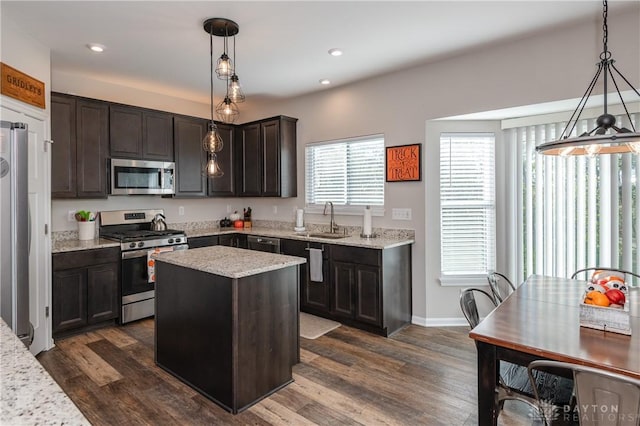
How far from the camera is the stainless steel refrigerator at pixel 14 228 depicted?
7.06 feet

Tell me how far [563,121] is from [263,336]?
3.27m

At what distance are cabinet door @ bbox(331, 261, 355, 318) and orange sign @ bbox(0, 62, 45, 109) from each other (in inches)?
125

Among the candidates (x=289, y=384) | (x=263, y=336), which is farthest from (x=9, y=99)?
(x=289, y=384)

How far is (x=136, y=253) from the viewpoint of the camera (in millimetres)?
3947

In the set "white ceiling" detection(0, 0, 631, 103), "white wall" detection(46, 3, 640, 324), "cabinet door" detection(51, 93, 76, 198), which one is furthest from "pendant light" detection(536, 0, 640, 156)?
"cabinet door" detection(51, 93, 76, 198)

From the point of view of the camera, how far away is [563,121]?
3271mm

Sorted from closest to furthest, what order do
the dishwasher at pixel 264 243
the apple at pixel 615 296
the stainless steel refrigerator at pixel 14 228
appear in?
the apple at pixel 615 296
the stainless steel refrigerator at pixel 14 228
the dishwasher at pixel 264 243

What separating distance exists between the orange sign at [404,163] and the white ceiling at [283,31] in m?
0.89

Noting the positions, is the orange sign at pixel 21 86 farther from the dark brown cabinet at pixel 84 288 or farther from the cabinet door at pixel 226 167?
the cabinet door at pixel 226 167

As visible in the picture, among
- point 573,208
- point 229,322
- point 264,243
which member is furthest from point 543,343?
point 264,243

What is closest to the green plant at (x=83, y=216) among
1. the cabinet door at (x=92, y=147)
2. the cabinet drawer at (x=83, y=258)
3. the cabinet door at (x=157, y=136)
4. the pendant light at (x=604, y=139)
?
the cabinet door at (x=92, y=147)

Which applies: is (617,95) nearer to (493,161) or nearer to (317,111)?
(493,161)

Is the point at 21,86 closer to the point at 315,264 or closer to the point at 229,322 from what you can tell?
the point at 229,322

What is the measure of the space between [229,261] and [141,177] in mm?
2462
